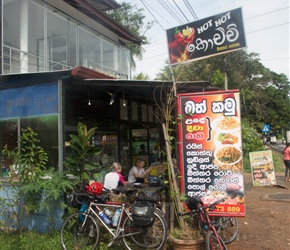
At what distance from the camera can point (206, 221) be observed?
4.11 metres

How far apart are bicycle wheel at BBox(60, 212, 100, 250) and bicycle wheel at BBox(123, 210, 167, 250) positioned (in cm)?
52

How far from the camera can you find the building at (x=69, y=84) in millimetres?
5734

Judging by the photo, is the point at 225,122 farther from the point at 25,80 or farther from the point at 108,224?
the point at 25,80

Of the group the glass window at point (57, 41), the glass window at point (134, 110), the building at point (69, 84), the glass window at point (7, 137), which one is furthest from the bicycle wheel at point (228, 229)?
the glass window at point (57, 41)

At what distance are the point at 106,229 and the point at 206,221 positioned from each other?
5.31ft

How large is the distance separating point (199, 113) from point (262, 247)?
8.11 ft

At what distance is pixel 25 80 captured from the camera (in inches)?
240

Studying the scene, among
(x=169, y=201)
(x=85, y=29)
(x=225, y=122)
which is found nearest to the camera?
(x=225, y=122)

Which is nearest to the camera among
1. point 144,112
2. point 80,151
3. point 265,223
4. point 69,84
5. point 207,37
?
point 207,37

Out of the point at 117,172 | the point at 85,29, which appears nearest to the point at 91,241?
the point at 117,172

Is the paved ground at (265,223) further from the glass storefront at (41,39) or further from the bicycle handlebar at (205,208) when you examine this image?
the glass storefront at (41,39)

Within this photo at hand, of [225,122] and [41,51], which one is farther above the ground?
[41,51]

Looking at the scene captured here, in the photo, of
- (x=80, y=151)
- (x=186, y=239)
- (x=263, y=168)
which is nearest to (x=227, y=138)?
(x=186, y=239)

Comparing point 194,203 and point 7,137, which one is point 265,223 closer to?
point 194,203
